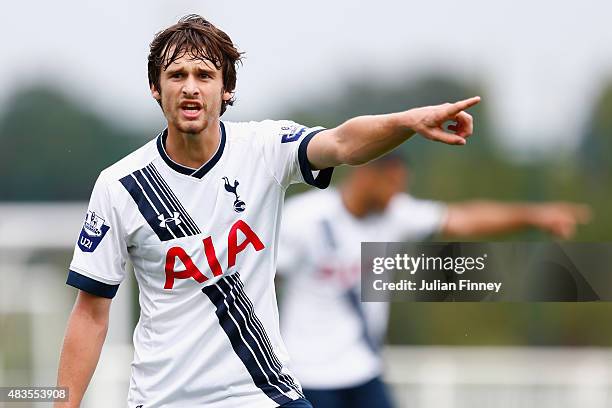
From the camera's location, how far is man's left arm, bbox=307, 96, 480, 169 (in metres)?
3.11

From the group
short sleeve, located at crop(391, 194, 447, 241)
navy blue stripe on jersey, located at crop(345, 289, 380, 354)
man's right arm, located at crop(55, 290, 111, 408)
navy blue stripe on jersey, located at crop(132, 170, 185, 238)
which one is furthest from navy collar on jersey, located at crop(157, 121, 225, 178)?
short sleeve, located at crop(391, 194, 447, 241)

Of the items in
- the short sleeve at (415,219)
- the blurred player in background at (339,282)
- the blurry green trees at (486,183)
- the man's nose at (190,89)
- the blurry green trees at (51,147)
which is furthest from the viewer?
the blurry green trees at (51,147)

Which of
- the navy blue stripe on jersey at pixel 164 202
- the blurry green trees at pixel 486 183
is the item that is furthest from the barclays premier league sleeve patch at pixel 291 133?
the blurry green trees at pixel 486 183

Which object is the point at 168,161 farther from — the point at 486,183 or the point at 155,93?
the point at 486,183

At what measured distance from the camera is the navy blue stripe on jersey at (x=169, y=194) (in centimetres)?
366

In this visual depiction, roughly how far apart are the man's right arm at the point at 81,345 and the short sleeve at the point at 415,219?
273 cm

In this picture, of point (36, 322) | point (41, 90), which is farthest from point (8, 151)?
point (36, 322)

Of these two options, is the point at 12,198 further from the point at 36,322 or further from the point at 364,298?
the point at 364,298

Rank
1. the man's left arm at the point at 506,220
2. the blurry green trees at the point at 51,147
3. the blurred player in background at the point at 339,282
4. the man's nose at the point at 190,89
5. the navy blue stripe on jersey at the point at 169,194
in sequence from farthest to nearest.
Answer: the blurry green trees at the point at 51,147
the blurred player in background at the point at 339,282
the man's left arm at the point at 506,220
the navy blue stripe on jersey at the point at 169,194
the man's nose at the point at 190,89

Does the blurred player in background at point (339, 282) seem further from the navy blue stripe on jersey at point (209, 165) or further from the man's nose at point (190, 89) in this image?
the man's nose at point (190, 89)

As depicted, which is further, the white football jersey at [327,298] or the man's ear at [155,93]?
the white football jersey at [327,298]

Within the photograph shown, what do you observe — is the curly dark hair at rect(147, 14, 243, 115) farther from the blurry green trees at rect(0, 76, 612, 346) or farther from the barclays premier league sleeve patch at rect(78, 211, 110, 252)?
the blurry green trees at rect(0, 76, 612, 346)

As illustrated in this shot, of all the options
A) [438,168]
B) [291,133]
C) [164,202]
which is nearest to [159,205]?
[164,202]

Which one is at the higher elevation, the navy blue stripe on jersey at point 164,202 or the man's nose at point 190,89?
the man's nose at point 190,89
